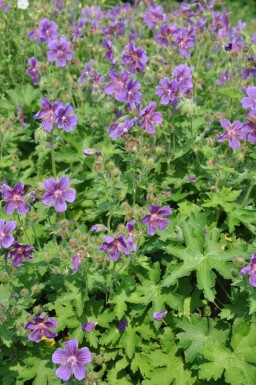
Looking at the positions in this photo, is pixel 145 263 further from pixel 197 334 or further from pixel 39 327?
pixel 39 327

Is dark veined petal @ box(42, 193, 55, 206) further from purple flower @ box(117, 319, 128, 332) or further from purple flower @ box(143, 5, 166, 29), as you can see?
purple flower @ box(143, 5, 166, 29)

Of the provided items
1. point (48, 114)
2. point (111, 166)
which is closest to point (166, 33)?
point (48, 114)

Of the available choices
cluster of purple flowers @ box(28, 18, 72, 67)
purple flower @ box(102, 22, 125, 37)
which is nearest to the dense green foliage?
cluster of purple flowers @ box(28, 18, 72, 67)

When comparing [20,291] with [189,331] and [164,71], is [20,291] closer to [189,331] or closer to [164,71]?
[189,331]

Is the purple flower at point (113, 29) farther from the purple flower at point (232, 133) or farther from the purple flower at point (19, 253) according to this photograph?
the purple flower at point (19, 253)

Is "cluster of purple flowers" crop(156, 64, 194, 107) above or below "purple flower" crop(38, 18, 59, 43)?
below

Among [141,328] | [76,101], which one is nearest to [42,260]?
[141,328]

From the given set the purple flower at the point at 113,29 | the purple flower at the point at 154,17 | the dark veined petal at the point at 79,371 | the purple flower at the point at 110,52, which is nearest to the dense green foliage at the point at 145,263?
the dark veined petal at the point at 79,371
